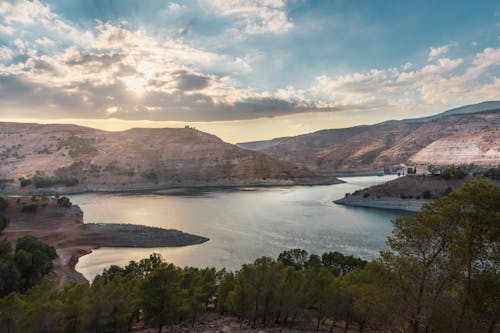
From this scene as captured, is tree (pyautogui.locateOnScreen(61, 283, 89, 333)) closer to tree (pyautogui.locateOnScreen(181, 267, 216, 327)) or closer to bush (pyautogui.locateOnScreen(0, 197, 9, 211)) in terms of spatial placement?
tree (pyautogui.locateOnScreen(181, 267, 216, 327))

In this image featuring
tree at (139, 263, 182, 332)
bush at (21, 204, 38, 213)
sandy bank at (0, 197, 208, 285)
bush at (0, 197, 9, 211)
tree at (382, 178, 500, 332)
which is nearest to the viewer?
tree at (382, 178, 500, 332)

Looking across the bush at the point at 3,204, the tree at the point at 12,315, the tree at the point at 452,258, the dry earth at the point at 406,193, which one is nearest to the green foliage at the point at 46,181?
the bush at the point at 3,204

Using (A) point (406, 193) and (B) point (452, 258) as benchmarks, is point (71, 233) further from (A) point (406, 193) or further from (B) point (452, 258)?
(A) point (406, 193)

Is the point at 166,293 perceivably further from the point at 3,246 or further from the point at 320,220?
the point at 320,220

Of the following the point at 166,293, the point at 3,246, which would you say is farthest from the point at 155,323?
the point at 3,246

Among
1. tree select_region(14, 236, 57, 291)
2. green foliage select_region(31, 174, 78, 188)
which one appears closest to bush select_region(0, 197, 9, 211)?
tree select_region(14, 236, 57, 291)

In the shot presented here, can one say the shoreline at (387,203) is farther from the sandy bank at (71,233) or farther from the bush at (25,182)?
the bush at (25,182)

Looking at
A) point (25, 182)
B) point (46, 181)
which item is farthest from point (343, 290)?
point (25, 182)
